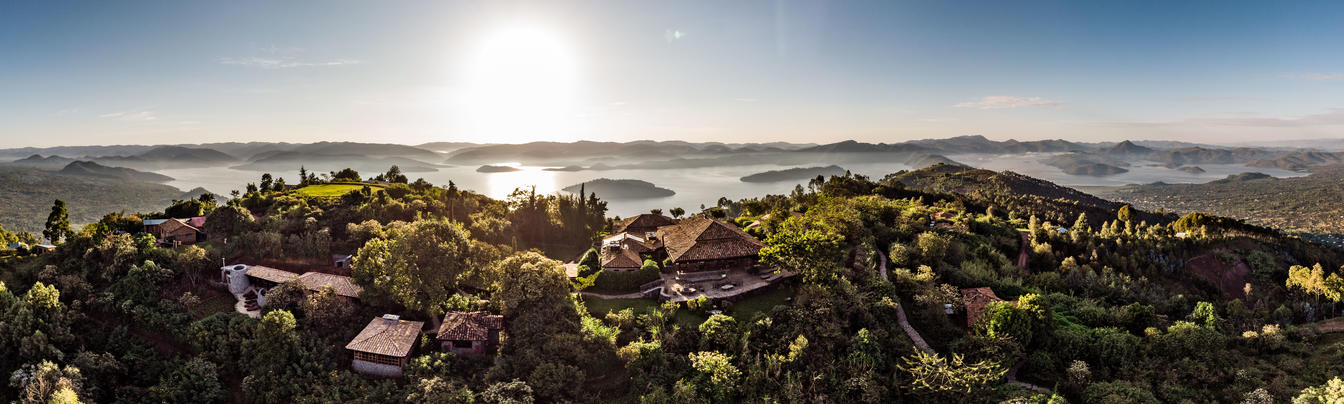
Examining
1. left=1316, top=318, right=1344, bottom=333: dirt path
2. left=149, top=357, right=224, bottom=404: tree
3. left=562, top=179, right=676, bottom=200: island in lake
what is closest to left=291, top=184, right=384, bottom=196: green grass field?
left=149, top=357, right=224, bottom=404: tree

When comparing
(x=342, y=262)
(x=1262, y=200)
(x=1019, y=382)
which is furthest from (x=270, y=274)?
(x=1262, y=200)

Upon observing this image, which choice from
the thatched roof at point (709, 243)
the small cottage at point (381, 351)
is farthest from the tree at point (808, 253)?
the small cottage at point (381, 351)

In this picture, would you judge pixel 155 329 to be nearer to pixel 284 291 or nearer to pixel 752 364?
pixel 284 291

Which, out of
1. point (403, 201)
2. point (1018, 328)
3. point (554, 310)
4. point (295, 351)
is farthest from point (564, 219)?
point (1018, 328)

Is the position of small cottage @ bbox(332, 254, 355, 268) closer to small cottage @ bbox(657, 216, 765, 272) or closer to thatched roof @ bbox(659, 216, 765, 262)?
small cottage @ bbox(657, 216, 765, 272)

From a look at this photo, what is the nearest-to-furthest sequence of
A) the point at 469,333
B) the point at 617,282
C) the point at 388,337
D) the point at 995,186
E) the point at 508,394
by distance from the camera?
the point at 508,394, the point at 388,337, the point at 469,333, the point at 617,282, the point at 995,186

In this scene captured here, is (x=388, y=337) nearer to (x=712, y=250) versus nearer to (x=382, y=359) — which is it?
(x=382, y=359)

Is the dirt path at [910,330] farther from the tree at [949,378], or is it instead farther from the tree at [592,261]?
the tree at [592,261]
